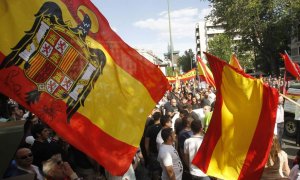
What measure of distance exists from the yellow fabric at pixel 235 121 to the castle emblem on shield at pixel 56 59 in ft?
5.95

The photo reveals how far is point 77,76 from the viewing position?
3857 mm

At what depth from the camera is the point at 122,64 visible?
14.0 feet

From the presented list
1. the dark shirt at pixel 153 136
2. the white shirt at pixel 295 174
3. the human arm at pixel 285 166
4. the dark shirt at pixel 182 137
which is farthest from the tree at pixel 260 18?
the white shirt at pixel 295 174

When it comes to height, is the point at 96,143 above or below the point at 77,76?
below

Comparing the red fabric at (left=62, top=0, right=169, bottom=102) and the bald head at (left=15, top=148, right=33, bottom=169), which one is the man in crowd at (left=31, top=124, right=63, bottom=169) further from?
the red fabric at (left=62, top=0, right=169, bottom=102)

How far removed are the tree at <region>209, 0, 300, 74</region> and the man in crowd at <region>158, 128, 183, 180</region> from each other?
1370 inches

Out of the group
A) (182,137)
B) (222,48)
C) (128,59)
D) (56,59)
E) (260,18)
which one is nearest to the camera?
(56,59)

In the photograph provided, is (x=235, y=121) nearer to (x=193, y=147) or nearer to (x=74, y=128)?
(x=193, y=147)

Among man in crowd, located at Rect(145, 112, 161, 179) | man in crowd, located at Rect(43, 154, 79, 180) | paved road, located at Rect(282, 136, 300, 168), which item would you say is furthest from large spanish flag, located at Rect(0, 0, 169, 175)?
paved road, located at Rect(282, 136, 300, 168)

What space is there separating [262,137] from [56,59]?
2.49 metres

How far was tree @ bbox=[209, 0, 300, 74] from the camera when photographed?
129 ft

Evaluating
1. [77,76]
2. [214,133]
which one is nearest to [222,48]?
[214,133]

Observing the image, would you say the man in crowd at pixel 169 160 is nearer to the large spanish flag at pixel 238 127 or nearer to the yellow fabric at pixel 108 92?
the large spanish flag at pixel 238 127

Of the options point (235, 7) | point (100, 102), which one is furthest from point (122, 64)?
point (235, 7)
